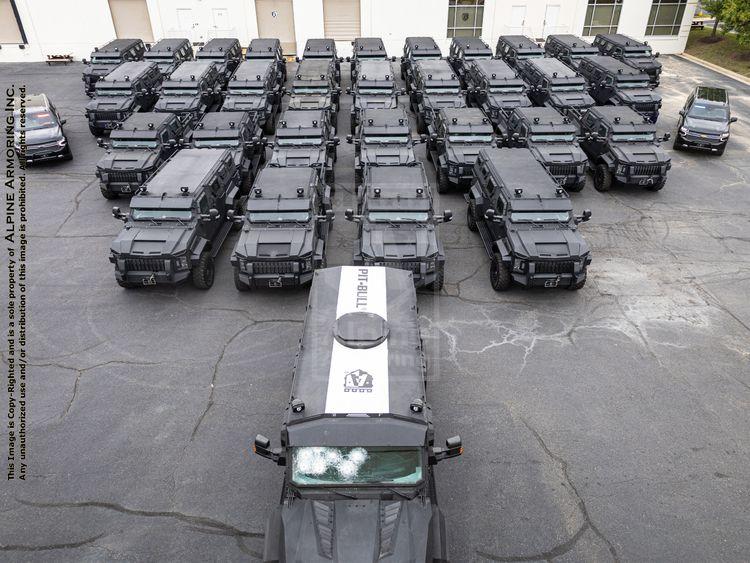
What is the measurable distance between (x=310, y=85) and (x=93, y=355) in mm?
14123

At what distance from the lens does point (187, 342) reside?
11.0 metres

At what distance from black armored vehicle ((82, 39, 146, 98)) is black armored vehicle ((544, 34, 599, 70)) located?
22.6 meters

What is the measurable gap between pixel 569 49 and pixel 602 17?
777 cm

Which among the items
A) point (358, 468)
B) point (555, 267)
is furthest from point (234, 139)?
point (358, 468)

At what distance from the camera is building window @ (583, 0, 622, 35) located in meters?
32.8

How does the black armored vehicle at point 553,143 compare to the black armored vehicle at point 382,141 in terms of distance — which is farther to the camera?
the black armored vehicle at point 553,143

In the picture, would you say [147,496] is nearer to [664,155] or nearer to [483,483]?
[483,483]

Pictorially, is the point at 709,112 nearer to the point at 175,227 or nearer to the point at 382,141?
the point at 382,141

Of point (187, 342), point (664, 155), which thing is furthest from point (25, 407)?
point (664, 155)

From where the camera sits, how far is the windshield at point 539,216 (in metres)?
12.2

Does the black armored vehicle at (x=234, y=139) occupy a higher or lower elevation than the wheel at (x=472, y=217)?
higher

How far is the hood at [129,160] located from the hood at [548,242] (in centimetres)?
1082

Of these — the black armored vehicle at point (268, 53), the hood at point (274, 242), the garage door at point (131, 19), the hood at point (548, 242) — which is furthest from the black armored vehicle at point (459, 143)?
the garage door at point (131, 19)

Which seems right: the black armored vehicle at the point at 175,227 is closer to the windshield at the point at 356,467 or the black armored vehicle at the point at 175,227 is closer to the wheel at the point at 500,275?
the wheel at the point at 500,275
